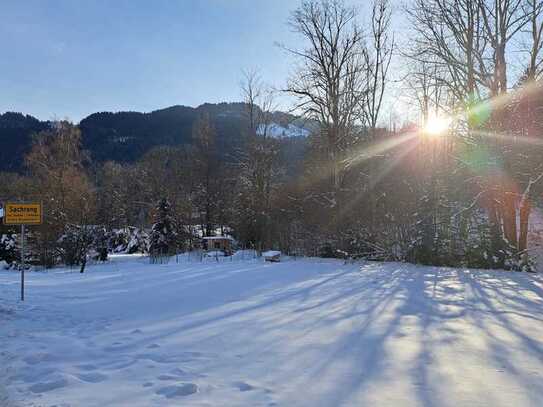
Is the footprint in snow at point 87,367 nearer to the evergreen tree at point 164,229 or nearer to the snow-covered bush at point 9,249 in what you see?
the snow-covered bush at point 9,249

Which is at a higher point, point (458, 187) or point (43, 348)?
point (458, 187)

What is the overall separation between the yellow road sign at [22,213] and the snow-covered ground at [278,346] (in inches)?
56.6

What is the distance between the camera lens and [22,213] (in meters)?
8.03

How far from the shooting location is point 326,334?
16.6 feet

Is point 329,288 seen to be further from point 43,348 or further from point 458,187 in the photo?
point 458,187

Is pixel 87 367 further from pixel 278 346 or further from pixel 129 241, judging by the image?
pixel 129 241

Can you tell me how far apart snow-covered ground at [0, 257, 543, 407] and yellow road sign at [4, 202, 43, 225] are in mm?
1438

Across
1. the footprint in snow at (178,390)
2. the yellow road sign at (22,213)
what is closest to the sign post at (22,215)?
the yellow road sign at (22,213)

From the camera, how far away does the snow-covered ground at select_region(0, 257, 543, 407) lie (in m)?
3.28

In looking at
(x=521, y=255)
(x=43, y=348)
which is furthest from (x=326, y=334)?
(x=521, y=255)

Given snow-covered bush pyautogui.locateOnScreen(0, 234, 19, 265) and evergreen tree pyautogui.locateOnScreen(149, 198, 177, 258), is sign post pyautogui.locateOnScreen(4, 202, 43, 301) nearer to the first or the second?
snow-covered bush pyautogui.locateOnScreen(0, 234, 19, 265)

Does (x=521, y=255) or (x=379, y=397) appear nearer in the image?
(x=379, y=397)

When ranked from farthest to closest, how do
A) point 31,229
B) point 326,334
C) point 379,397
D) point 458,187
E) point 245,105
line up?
point 245,105 → point 31,229 → point 458,187 → point 326,334 → point 379,397

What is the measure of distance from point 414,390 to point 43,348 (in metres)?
3.82
